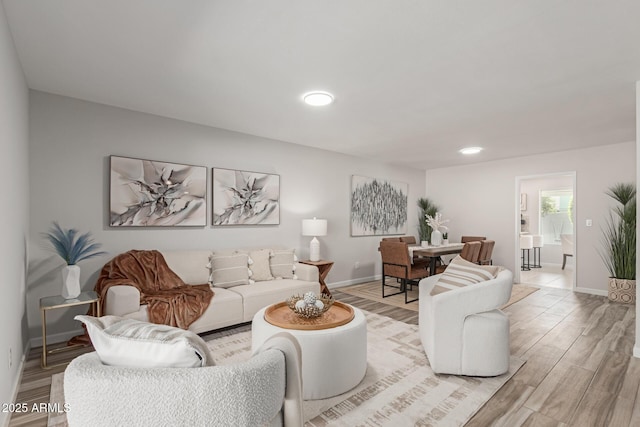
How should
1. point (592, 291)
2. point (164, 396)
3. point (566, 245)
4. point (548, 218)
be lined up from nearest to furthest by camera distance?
point (164, 396)
point (592, 291)
point (566, 245)
point (548, 218)

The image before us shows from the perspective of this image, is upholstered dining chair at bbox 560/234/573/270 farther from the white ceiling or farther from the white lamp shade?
the white lamp shade

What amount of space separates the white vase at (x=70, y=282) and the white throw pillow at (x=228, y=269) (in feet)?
4.33

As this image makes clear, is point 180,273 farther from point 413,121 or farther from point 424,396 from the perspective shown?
point 413,121

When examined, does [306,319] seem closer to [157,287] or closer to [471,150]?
[157,287]

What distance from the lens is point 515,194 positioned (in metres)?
Result: 6.14

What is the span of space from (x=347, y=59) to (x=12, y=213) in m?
2.55

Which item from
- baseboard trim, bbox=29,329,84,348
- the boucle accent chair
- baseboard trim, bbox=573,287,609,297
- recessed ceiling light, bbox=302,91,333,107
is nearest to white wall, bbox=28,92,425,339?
baseboard trim, bbox=29,329,84,348

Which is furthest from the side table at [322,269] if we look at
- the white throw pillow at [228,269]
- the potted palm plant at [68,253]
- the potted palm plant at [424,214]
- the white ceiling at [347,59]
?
the potted palm plant at [424,214]

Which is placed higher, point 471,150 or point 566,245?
point 471,150

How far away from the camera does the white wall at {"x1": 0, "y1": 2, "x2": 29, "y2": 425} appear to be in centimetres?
187

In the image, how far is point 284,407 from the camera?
3.71 feet

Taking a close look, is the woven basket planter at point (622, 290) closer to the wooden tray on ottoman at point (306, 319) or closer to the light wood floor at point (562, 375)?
the light wood floor at point (562, 375)

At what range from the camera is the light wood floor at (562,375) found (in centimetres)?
196

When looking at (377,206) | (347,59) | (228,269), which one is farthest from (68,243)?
(377,206)
